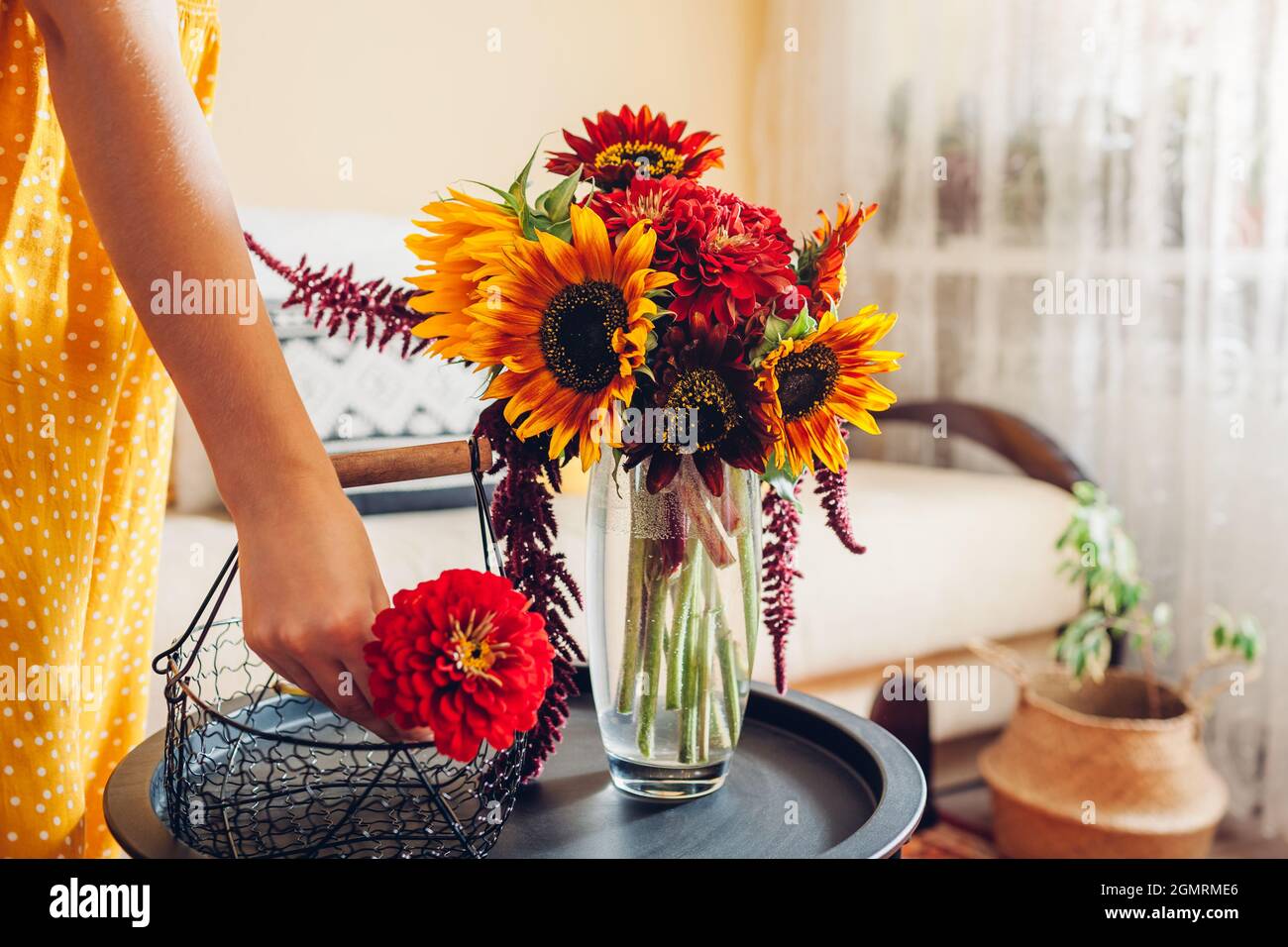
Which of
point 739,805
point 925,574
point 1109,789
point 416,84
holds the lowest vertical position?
point 1109,789

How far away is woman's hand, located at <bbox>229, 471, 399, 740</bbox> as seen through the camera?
52 cm

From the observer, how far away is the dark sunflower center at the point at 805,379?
2.21 feet

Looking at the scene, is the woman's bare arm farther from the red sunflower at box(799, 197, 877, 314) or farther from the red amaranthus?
the red sunflower at box(799, 197, 877, 314)

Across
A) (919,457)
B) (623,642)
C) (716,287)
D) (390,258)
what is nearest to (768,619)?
(623,642)

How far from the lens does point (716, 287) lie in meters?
0.65

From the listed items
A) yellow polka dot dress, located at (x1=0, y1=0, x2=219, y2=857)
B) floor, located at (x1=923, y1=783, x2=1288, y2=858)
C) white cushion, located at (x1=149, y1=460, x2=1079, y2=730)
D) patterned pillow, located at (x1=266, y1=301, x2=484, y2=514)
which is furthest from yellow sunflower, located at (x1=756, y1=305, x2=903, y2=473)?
floor, located at (x1=923, y1=783, x2=1288, y2=858)

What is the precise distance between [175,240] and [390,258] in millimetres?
1606

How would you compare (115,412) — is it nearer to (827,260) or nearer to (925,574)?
(827,260)

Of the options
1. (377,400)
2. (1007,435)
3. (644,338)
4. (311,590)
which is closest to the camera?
(311,590)

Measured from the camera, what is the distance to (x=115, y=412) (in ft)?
2.72

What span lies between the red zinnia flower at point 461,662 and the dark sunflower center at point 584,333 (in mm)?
135

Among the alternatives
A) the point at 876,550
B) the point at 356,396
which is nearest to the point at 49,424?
the point at 356,396

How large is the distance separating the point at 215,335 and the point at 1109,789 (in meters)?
1.63
